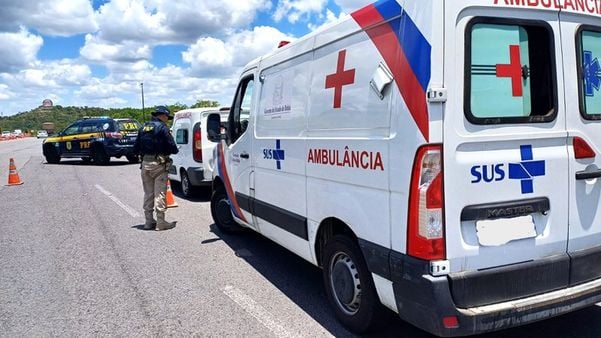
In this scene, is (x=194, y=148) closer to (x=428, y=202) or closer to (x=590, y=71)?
(x=428, y=202)

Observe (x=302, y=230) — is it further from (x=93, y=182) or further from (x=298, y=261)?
(x=93, y=182)

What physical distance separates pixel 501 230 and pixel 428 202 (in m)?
0.51

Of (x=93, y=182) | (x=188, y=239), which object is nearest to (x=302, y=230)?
(x=188, y=239)

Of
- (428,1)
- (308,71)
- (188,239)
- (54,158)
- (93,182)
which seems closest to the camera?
(428,1)

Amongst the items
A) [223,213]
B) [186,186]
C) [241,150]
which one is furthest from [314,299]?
[186,186]

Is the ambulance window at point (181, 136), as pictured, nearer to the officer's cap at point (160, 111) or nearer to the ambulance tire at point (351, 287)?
the officer's cap at point (160, 111)

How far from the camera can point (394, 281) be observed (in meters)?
2.88

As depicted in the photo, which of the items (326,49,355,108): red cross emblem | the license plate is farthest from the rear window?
the license plate

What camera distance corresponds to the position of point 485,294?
272 centimetres

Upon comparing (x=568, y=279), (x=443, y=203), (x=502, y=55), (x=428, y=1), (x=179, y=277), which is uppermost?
(x=428, y=1)

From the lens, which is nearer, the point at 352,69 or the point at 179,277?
the point at 352,69

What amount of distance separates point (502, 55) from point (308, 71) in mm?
1634

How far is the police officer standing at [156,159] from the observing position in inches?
274

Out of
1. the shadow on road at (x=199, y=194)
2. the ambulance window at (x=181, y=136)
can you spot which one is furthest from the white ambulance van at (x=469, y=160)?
the shadow on road at (x=199, y=194)
